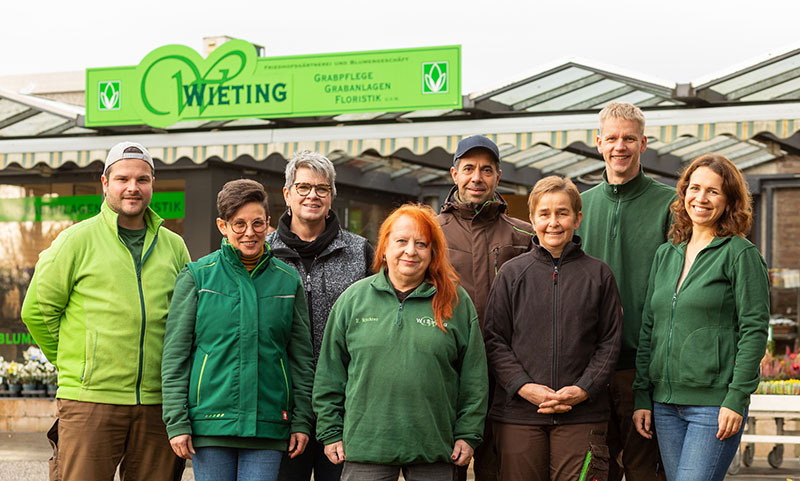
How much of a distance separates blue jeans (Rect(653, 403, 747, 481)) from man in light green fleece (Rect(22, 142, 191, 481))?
2.03m

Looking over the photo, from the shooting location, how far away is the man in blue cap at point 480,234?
4391 millimetres

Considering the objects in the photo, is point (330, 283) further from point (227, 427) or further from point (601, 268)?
point (601, 268)

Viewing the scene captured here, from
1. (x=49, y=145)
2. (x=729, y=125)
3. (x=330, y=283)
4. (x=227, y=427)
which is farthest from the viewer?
(x=49, y=145)

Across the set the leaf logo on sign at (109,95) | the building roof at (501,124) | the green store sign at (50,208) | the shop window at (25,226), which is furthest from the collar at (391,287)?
the shop window at (25,226)

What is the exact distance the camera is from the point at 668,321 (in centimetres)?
398

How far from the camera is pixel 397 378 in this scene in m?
3.82

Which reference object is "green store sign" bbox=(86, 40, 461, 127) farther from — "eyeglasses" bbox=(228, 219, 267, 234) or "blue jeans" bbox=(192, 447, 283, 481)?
"blue jeans" bbox=(192, 447, 283, 481)

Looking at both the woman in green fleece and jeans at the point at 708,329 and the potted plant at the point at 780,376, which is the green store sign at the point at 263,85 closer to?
the potted plant at the point at 780,376

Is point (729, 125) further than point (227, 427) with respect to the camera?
Yes

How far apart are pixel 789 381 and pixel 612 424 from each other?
4112 mm

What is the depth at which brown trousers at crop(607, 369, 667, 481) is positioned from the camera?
14.1ft

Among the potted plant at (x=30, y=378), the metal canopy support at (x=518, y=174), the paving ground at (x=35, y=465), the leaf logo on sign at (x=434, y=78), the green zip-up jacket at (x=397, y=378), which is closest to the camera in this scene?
the green zip-up jacket at (x=397, y=378)

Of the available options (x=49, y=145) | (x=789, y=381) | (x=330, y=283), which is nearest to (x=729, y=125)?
(x=789, y=381)

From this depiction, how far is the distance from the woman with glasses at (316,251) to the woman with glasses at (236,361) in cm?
24
